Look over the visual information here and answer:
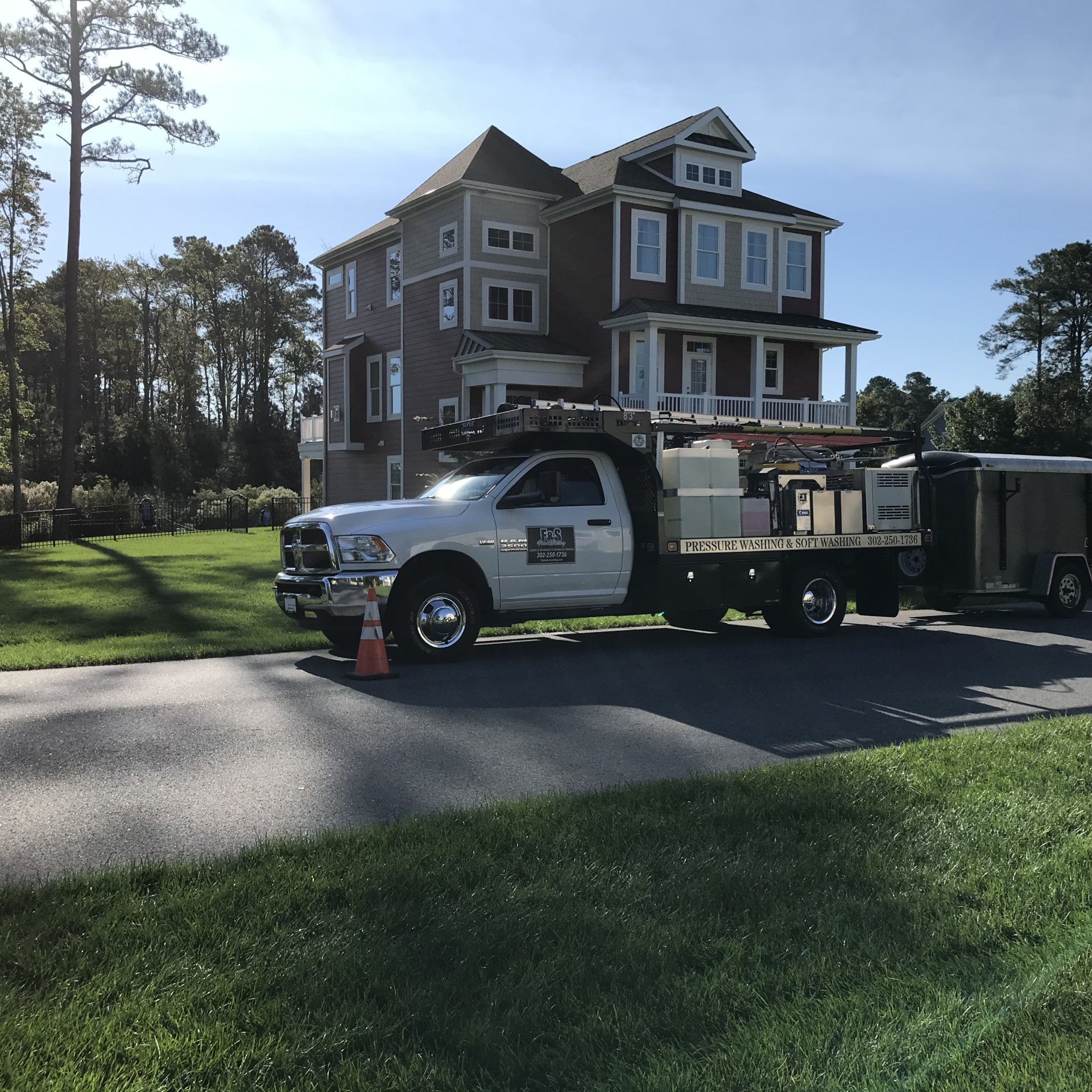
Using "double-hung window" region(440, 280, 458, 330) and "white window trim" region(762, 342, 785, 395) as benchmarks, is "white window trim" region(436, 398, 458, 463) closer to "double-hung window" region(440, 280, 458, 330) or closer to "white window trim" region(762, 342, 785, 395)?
"double-hung window" region(440, 280, 458, 330)

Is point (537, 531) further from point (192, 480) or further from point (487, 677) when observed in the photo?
point (192, 480)

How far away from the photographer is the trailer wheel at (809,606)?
13266 mm

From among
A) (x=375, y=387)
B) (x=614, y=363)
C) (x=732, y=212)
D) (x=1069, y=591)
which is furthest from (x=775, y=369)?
(x=1069, y=591)

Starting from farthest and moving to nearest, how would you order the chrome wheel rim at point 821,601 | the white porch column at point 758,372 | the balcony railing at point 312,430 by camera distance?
1. the balcony railing at point 312,430
2. the white porch column at point 758,372
3. the chrome wheel rim at point 821,601

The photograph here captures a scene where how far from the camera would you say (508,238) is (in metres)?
32.4

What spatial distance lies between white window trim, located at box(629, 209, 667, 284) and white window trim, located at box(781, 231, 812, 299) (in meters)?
4.24

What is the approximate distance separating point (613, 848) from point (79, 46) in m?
35.9

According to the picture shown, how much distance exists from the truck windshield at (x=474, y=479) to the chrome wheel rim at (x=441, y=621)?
3.89 ft

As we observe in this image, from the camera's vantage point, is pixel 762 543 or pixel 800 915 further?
pixel 762 543

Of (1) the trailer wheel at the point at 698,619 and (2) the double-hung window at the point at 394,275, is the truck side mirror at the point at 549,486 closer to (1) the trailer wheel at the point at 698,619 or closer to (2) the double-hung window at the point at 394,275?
(1) the trailer wheel at the point at 698,619

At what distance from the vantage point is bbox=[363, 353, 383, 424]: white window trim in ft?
122

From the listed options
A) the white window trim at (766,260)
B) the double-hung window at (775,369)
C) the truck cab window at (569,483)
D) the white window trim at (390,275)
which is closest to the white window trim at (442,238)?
the white window trim at (390,275)

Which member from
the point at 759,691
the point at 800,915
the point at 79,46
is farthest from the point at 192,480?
the point at 800,915

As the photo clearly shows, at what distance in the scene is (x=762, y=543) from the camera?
42.1ft
